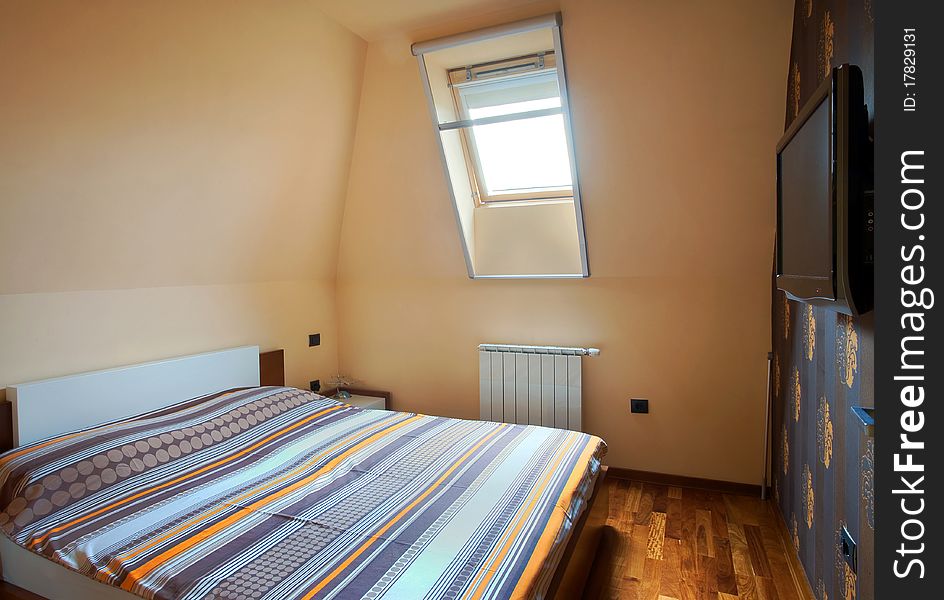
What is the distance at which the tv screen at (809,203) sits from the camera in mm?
1361

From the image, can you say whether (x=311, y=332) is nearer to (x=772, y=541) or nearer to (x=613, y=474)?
(x=613, y=474)

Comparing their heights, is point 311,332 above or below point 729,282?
below

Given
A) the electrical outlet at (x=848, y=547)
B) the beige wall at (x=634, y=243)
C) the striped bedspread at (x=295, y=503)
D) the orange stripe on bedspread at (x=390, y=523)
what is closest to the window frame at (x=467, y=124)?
the beige wall at (x=634, y=243)

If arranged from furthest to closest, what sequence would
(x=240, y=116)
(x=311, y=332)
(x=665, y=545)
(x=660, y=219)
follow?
(x=311, y=332) → (x=660, y=219) → (x=240, y=116) → (x=665, y=545)

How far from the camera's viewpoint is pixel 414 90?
3.20m

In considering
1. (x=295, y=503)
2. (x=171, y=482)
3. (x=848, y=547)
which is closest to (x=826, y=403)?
(x=848, y=547)

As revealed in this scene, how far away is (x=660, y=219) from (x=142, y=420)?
2.82 m

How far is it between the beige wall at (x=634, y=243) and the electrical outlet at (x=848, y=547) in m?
1.66

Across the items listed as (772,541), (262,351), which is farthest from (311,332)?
(772,541)

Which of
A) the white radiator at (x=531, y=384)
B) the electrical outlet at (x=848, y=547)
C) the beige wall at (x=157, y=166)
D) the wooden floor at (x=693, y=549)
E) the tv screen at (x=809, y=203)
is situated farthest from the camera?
the white radiator at (x=531, y=384)

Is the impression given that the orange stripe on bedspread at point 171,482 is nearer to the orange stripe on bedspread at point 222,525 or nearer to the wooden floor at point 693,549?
the orange stripe on bedspread at point 222,525

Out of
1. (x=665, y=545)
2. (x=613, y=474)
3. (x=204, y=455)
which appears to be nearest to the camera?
(x=204, y=455)

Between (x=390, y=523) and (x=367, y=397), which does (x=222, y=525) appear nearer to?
(x=390, y=523)

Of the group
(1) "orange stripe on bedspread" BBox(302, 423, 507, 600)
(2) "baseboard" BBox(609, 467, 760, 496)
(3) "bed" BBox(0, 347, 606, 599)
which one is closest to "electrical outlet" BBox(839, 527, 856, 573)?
(3) "bed" BBox(0, 347, 606, 599)
